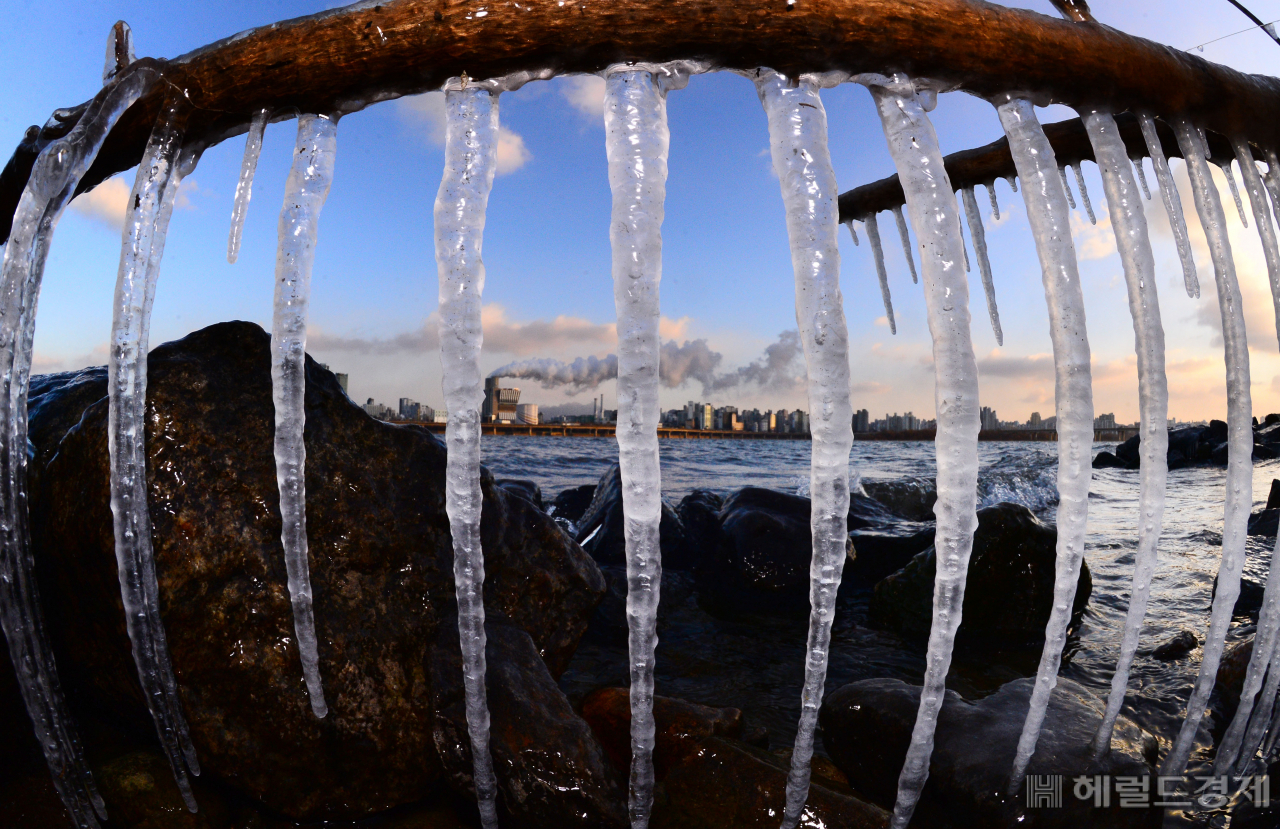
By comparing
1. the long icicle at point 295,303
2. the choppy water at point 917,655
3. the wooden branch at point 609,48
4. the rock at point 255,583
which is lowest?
the choppy water at point 917,655

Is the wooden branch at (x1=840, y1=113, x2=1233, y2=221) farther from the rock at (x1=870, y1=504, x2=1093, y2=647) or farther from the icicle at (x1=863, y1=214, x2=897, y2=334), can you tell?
the rock at (x1=870, y1=504, x2=1093, y2=647)

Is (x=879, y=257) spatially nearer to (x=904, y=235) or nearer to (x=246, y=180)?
(x=904, y=235)

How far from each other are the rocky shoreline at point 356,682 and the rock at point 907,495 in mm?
9023

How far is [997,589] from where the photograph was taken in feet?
16.9

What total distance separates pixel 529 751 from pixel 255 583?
147 centimetres

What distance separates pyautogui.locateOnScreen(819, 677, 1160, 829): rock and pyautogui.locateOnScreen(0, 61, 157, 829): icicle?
11.9 feet

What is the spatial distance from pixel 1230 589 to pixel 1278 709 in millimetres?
1341

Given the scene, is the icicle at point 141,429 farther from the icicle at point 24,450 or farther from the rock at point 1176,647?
the rock at point 1176,647

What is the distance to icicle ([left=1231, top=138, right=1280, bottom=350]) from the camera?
2.72 metres

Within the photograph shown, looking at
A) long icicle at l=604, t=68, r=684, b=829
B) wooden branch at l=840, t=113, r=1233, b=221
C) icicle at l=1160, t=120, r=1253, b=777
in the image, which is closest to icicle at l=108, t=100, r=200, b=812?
long icicle at l=604, t=68, r=684, b=829

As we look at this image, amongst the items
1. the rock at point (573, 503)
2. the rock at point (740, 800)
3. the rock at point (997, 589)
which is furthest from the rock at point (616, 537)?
the rock at point (740, 800)

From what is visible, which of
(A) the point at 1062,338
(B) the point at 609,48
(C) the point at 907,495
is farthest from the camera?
(C) the point at 907,495

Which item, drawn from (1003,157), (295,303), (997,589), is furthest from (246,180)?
(997,589)

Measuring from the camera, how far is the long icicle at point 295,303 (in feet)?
6.75
